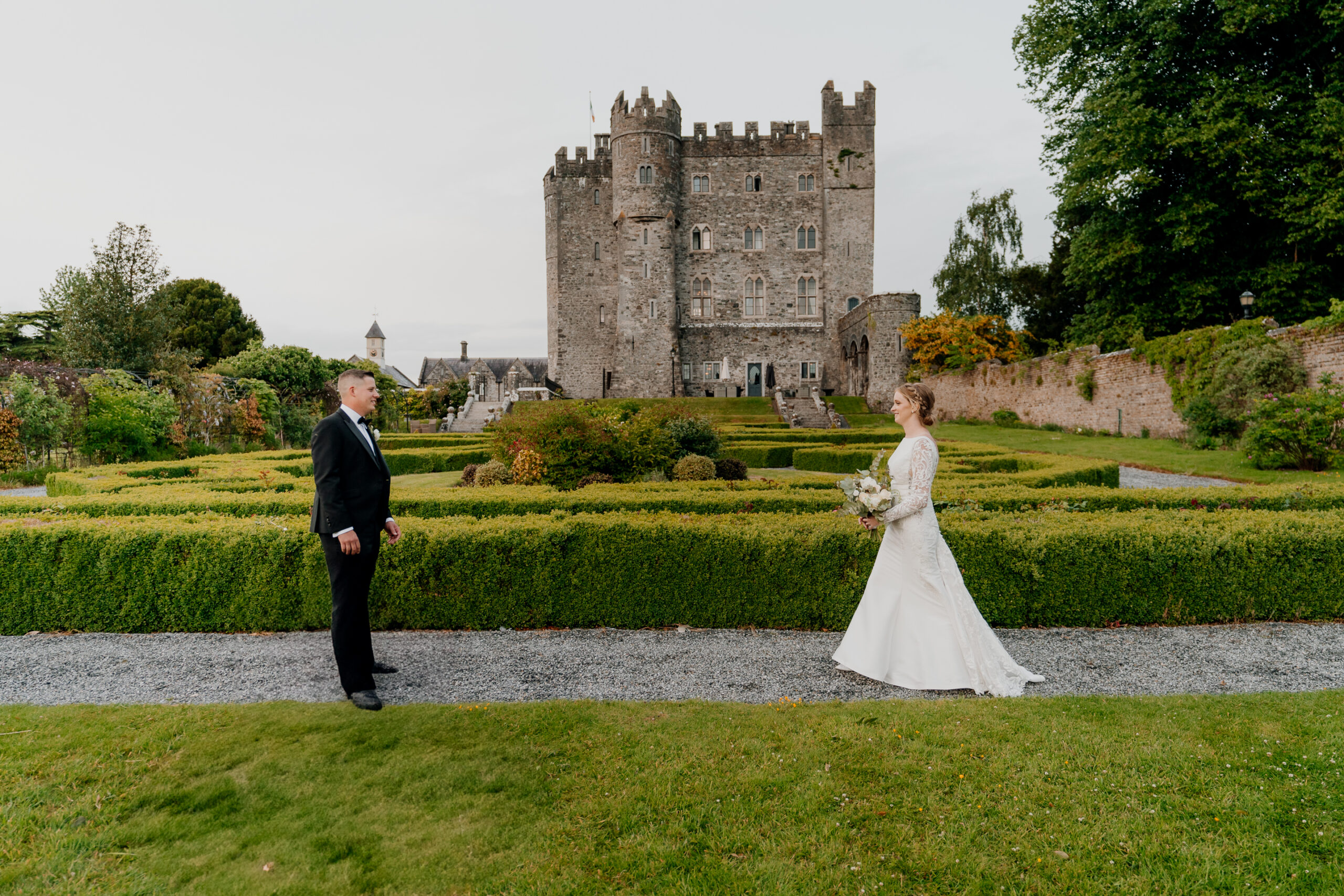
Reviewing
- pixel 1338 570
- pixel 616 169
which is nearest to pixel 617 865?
pixel 1338 570

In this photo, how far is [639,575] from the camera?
6227 millimetres

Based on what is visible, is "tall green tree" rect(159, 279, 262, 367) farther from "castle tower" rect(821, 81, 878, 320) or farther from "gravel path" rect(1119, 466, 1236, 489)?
"gravel path" rect(1119, 466, 1236, 489)

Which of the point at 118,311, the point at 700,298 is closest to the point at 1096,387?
the point at 700,298

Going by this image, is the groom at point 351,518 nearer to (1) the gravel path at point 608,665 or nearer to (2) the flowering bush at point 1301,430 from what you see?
(1) the gravel path at point 608,665

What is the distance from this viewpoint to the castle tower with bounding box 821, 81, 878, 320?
127 feet

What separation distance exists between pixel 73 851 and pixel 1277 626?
27.7ft

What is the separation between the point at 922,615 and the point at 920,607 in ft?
0.18

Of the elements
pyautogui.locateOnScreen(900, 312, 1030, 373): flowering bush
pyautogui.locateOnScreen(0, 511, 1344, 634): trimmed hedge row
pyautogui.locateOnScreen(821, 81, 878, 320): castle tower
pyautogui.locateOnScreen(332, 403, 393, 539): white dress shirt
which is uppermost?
pyautogui.locateOnScreen(821, 81, 878, 320): castle tower

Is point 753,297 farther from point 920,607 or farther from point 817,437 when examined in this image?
point 920,607

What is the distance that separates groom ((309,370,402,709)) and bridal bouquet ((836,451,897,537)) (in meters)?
3.11

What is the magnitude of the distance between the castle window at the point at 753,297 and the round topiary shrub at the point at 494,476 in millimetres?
31885

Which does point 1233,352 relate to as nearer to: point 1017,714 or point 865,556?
point 865,556

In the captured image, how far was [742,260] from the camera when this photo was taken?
41781mm

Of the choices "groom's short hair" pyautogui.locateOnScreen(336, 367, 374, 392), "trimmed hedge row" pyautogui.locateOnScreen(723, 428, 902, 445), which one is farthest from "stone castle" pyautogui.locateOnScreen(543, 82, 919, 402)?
"groom's short hair" pyautogui.locateOnScreen(336, 367, 374, 392)
